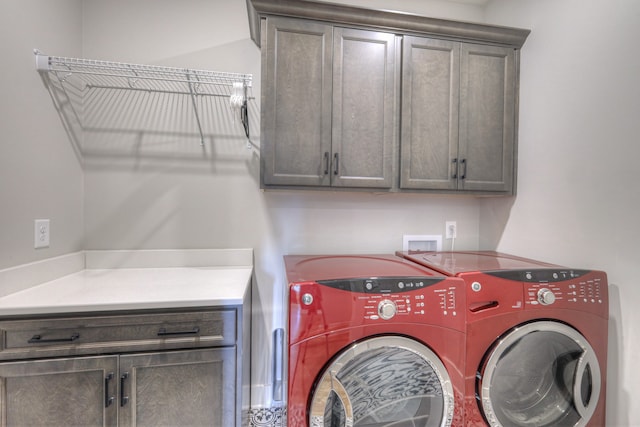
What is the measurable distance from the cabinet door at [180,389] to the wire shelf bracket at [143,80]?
1.16 meters

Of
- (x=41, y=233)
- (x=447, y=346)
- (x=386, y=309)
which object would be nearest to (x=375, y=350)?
(x=386, y=309)

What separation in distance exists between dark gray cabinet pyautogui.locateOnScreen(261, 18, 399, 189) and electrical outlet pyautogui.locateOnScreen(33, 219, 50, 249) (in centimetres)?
106

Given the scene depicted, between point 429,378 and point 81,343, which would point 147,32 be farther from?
point 429,378

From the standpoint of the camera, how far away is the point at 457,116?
1.54 meters

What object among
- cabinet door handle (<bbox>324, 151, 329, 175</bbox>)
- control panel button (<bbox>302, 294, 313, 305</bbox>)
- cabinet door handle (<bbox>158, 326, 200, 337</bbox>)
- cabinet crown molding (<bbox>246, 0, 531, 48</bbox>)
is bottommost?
cabinet door handle (<bbox>158, 326, 200, 337</bbox>)

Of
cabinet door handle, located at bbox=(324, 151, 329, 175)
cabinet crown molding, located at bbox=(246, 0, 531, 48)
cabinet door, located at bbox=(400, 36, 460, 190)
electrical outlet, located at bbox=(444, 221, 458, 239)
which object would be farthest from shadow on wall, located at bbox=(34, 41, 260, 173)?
electrical outlet, located at bbox=(444, 221, 458, 239)

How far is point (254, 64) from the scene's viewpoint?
65.6 inches

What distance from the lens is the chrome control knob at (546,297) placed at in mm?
1153

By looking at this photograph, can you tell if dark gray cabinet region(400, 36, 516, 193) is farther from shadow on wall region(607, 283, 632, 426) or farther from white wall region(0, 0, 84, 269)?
white wall region(0, 0, 84, 269)

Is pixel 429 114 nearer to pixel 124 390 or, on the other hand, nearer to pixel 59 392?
pixel 124 390

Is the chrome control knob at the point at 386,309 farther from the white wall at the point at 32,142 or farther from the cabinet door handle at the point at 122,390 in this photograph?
the white wall at the point at 32,142

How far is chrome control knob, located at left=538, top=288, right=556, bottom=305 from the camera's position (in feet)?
3.78

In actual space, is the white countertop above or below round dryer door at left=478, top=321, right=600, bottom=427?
above

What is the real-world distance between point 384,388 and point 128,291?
1.14 meters
